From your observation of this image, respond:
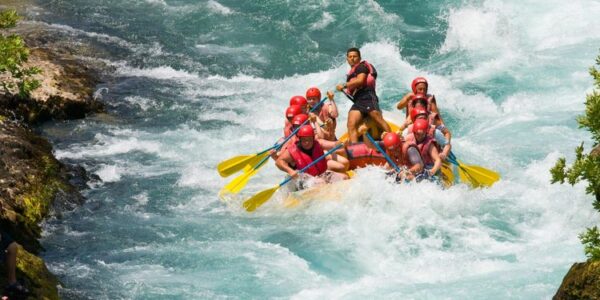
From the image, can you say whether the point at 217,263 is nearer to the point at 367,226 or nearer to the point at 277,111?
the point at 367,226

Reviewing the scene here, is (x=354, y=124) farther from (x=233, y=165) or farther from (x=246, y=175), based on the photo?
(x=233, y=165)

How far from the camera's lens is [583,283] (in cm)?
585

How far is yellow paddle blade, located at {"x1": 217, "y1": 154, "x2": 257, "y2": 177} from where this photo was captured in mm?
11266

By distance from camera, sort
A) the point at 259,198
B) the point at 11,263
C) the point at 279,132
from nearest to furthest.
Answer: the point at 11,263, the point at 259,198, the point at 279,132

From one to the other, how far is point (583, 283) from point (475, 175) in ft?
16.1

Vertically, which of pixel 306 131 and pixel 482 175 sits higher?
pixel 482 175

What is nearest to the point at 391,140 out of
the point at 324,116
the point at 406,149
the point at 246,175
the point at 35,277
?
the point at 406,149

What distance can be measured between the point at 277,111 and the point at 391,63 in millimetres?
2912

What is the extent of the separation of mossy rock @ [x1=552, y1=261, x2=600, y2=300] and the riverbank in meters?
4.15

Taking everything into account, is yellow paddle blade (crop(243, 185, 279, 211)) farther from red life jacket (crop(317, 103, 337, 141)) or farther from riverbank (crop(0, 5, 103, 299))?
riverbank (crop(0, 5, 103, 299))

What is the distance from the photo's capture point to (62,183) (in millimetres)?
10555

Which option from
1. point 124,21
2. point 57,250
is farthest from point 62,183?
point 124,21

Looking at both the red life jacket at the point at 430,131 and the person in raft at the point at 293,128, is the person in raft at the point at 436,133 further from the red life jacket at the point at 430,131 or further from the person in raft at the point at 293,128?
the person in raft at the point at 293,128

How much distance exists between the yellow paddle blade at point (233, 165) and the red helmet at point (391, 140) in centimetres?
210
